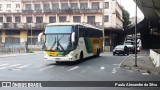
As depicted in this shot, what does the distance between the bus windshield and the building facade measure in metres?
45.0

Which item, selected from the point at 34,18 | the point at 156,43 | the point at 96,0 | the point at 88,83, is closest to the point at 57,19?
the point at 34,18

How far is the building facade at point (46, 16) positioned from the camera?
7250 cm

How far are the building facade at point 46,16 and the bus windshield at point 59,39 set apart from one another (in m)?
45.0

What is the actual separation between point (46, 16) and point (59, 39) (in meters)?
50.9

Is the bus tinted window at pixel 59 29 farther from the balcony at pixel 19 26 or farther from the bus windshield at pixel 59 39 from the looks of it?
the balcony at pixel 19 26

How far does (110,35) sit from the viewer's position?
6856 centimetres

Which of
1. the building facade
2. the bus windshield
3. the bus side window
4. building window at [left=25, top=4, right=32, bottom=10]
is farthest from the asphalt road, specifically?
building window at [left=25, top=4, right=32, bottom=10]

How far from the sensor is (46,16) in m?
75.6

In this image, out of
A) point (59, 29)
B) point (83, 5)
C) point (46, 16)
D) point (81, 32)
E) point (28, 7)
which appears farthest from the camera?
point (28, 7)

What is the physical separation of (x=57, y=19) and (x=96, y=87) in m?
62.5

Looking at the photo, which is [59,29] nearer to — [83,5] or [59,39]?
[59,39]

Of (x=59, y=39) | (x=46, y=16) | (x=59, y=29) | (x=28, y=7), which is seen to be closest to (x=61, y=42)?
(x=59, y=39)

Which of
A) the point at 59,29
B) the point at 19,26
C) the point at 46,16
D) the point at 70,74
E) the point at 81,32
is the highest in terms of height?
the point at 46,16

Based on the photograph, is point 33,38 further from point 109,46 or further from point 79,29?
point 79,29
